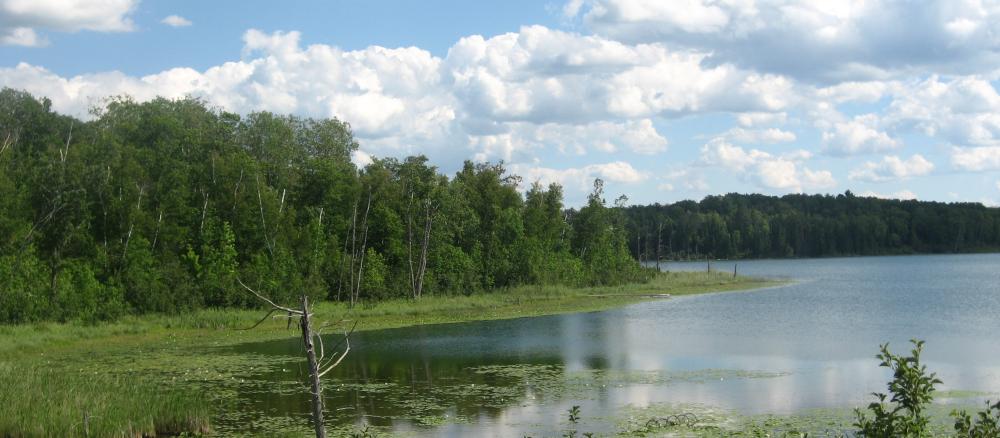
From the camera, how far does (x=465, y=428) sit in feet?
61.7

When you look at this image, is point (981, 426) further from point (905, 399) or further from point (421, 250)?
point (421, 250)

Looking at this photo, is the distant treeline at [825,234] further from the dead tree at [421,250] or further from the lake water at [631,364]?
the lake water at [631,364]

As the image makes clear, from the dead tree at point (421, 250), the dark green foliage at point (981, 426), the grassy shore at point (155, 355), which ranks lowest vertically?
the grassy shore at point (155, 355)

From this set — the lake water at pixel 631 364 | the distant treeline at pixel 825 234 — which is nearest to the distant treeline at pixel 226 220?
the lake water at pixel 631 364

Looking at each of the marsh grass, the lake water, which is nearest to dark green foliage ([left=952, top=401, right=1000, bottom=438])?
the lake water

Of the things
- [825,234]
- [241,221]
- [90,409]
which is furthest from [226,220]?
[825,234]

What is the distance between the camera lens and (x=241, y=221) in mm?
54031

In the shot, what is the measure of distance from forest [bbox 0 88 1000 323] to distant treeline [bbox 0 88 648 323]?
0.11 metres

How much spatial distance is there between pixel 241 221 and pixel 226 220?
969mm

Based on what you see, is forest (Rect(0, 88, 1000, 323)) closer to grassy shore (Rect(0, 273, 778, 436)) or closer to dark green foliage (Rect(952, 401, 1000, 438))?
grassy shore (Rect(0, 273, 778, 436))

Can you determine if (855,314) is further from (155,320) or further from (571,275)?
(155,320)

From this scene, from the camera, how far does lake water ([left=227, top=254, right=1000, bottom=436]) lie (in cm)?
2089

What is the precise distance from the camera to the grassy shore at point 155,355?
55.7ft

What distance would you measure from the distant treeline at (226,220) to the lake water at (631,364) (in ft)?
43.6
